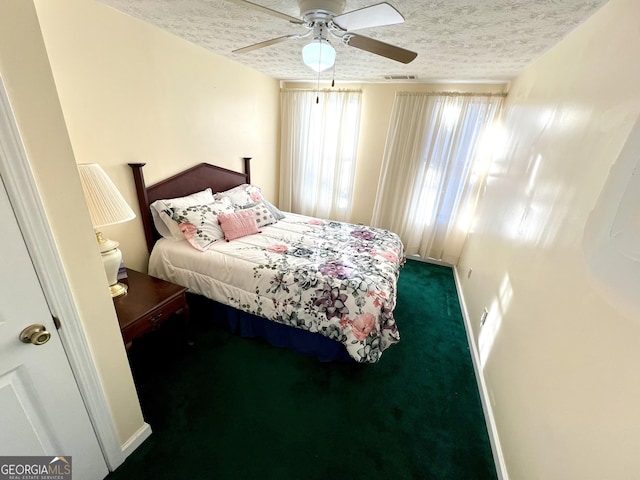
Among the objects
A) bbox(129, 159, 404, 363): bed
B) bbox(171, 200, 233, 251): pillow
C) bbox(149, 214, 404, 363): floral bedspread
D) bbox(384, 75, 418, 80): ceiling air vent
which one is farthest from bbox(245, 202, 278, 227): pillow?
bbox(384, 75, 418, 80): ceiling air vent

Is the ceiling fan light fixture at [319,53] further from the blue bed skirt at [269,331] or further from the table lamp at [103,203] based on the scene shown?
the blue bed skirt at [269,331]

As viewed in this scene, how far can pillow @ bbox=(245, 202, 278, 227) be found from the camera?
276cm

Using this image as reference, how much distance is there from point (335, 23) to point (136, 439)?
8.15 ft

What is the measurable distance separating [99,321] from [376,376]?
1.68 metres

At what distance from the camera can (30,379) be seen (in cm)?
92

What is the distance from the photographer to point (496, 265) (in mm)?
2006

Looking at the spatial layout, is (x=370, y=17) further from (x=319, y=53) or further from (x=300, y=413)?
(x=300, y=413)

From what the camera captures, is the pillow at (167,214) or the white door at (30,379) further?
the pillow at (167,214)

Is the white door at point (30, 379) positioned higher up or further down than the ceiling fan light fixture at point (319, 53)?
further down

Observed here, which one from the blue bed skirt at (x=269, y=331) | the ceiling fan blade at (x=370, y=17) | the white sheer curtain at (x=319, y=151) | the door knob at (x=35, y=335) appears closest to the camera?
the door knob at (x=35, y=335)

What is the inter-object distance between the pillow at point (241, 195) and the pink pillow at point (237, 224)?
1.01 ft

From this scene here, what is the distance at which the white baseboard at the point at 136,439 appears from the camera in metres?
1.31

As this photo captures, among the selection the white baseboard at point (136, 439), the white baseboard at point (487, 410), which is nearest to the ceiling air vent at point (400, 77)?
the white baseboard at point (487, 410)

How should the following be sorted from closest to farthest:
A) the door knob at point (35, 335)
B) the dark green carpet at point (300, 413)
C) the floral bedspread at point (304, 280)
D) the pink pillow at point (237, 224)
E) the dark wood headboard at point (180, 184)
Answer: the door knob at point (35, 335), the dark green carpet at point (300, 413), the floral bedspread at point (304, 280), the dark wood headboard at point (180, 184), the pink pillow at point (237, 224)
